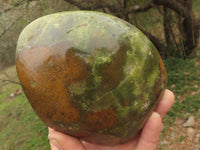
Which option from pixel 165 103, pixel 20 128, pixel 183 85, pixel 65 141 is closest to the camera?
pixel 65 141

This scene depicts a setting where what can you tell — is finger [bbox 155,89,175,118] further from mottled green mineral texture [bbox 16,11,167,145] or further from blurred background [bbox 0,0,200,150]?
blurred background [bbox 0,0,200,150]

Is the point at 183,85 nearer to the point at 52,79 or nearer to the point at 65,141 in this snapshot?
the point at 65,141

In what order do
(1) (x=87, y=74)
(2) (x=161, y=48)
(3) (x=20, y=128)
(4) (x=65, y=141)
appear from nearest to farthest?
(1) (x=87, y=74), (4) (x=65, y=141), (2) (x=161, y=48), (3) (x=20, y=128)

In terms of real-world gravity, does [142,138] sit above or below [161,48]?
above

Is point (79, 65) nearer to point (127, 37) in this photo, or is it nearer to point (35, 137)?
point (127, 37)

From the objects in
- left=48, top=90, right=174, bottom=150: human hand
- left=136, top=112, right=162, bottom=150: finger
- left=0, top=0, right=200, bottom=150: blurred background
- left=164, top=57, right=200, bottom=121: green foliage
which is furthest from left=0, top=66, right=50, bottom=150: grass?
left=136, top=112, right=162, bottom=150: finger

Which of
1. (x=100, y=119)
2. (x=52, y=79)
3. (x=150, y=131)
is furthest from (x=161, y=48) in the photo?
(x=52, y=79)

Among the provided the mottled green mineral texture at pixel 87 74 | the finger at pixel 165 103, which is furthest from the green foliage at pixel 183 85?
the mottled green mineral texture at pixel 87 74

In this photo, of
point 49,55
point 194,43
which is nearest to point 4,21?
point 49,55
